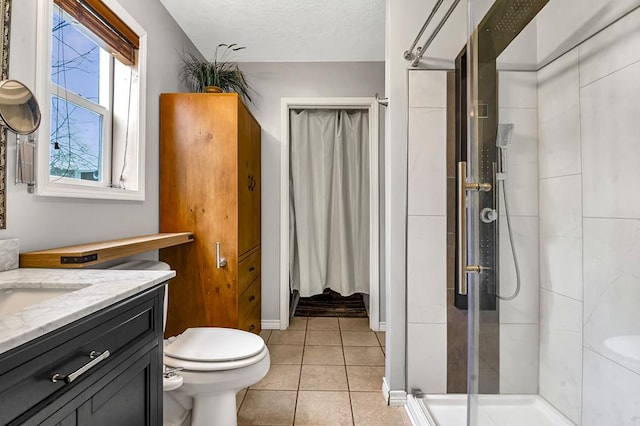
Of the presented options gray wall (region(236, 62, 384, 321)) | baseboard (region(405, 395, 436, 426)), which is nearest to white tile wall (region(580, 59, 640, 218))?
baseboard (region(405, 395, 436, 426))

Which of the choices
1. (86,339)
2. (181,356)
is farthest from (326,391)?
(86,339)

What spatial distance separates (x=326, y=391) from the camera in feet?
6.22

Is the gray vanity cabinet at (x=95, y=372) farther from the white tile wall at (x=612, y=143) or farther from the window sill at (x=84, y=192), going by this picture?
the white tile wall at (x=612, y=143)

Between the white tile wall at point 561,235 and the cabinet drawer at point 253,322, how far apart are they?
1.75 metres

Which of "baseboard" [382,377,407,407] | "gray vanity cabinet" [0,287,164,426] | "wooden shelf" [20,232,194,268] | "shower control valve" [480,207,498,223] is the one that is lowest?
"baseboard" [382,377,407,407]

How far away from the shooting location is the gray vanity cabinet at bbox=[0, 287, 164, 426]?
553 mm

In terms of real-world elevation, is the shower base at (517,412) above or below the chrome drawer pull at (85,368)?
below

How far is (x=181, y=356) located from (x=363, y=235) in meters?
2.18

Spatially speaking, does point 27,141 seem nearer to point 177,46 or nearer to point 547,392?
point 177,46

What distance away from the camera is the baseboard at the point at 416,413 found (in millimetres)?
1542

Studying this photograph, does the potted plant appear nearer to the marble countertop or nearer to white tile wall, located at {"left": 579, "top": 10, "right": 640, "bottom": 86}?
the marble countertop

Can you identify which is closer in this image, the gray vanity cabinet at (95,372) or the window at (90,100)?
the gray vanity cabinet at (95,372)

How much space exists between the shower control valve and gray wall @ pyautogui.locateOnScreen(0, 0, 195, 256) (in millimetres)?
1659

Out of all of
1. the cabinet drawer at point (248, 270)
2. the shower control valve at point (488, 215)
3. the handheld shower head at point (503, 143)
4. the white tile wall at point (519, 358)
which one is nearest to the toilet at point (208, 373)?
the cabinet drawer at point (248, 270)
